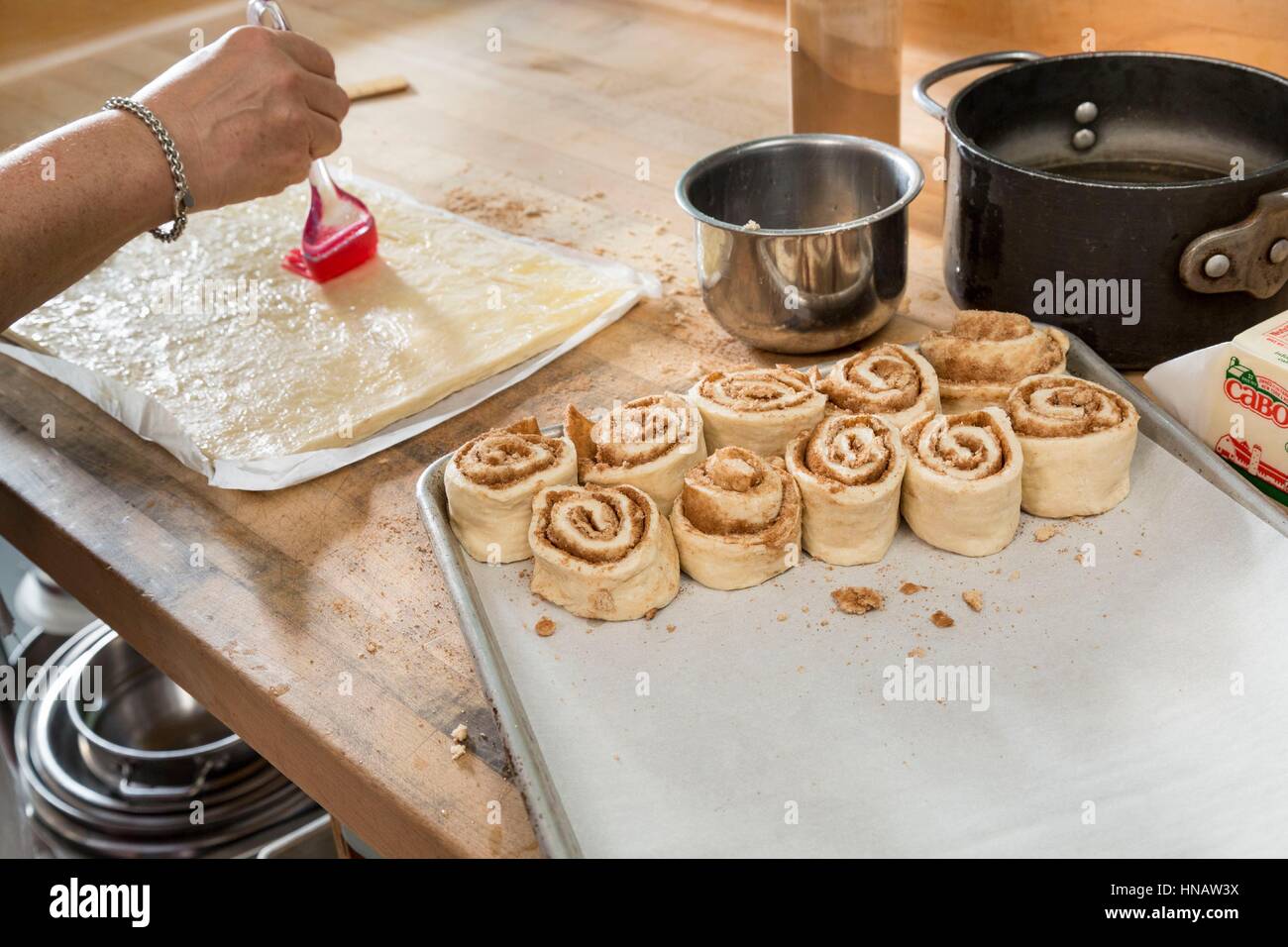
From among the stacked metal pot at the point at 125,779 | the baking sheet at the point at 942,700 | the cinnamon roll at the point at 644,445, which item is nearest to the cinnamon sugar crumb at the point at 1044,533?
the baking sheet at the point at 942,700

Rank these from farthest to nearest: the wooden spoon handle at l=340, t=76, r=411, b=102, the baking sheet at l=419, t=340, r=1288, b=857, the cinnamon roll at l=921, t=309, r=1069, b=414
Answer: the wooden spoon handle at l=340, t=76, r=411, b=102 < the cinnamon roll at l=921, t=309, r=1069, b=414 < the baking sheet at l=419, t=340, r=1288, b=857

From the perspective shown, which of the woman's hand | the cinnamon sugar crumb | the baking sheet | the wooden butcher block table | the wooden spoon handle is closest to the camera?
the baking sheet

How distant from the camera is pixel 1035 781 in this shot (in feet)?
3.26

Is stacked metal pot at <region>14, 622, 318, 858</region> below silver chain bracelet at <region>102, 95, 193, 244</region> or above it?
below

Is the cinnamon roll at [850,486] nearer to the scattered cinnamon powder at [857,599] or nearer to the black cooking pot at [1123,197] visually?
the scattered cinnamon powder at [857,599]

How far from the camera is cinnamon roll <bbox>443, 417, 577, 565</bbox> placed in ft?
3.98

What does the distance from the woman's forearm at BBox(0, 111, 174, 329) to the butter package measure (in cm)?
125

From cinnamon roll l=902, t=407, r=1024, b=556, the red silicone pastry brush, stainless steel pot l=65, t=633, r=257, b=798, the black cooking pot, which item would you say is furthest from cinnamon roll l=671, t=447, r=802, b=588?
stainless steel pot l=65, t=633, r=257, b=798

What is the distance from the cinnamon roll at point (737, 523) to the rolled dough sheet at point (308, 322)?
1.63ft

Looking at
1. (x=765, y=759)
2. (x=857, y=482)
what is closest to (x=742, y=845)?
(x=765, y=759)

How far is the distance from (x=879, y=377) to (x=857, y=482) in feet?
0.64

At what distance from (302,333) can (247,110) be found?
34cm

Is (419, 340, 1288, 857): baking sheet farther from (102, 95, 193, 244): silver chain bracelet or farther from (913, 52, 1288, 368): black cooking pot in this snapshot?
(102, 95, 193, 244): silver chain bracelet

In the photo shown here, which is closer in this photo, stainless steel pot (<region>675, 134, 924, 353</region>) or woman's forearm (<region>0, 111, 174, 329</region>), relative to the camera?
woman's forearm (<region>0, 111, 174, 329</region>)
